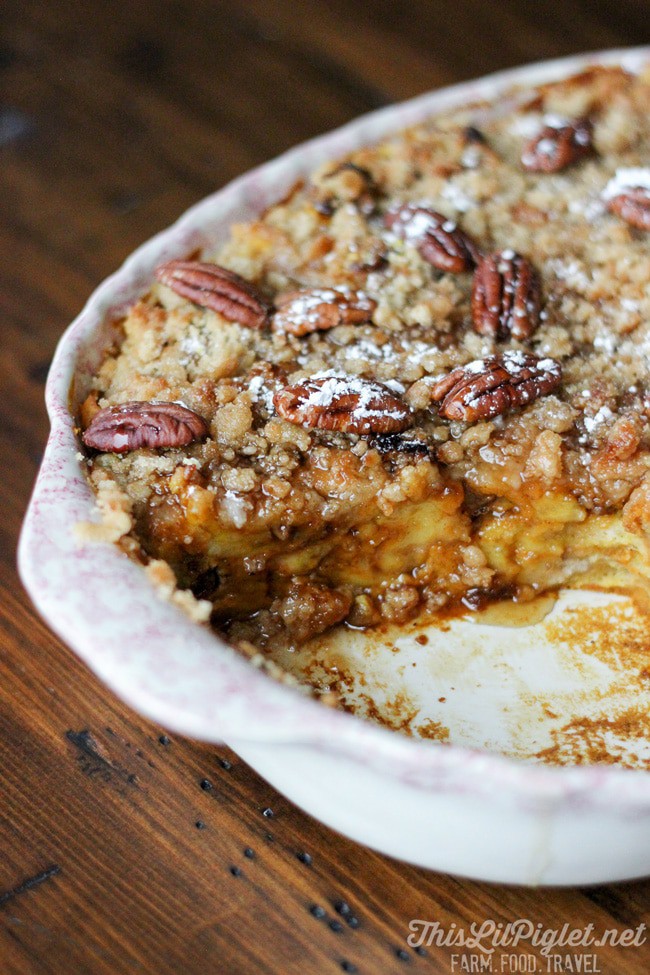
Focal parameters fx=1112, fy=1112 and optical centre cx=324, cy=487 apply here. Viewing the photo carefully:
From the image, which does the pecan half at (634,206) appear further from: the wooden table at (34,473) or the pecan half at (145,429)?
the wooden table at (34,473)

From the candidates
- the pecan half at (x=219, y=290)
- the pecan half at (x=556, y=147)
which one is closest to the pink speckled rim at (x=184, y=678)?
the pecan half at (x=219, y=290)

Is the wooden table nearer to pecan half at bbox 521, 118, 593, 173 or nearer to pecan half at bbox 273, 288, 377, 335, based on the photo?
pecan half at bbox 273, 288, 377, 335

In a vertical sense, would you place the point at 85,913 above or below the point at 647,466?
below

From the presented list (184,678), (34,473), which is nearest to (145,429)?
→ (184,678)

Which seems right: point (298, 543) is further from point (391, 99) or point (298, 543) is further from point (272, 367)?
point (391, 99)

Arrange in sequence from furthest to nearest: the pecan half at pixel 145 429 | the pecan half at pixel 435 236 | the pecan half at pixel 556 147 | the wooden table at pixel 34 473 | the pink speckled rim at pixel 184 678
Answer: the pecan half at pixel 556 147 → the pecan half at pixel 435 236 → the pecan half at pixel 145 429 → the wooden table at pixel 34 473 → the pink speckled rim at pixel 184 678

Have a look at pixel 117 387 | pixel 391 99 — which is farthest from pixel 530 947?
pixel 391 99

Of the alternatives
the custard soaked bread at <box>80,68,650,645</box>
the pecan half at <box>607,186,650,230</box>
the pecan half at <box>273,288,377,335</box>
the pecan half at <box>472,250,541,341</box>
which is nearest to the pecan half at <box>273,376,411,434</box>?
the custard soaked bread at <box>80,68,650,645</box>
